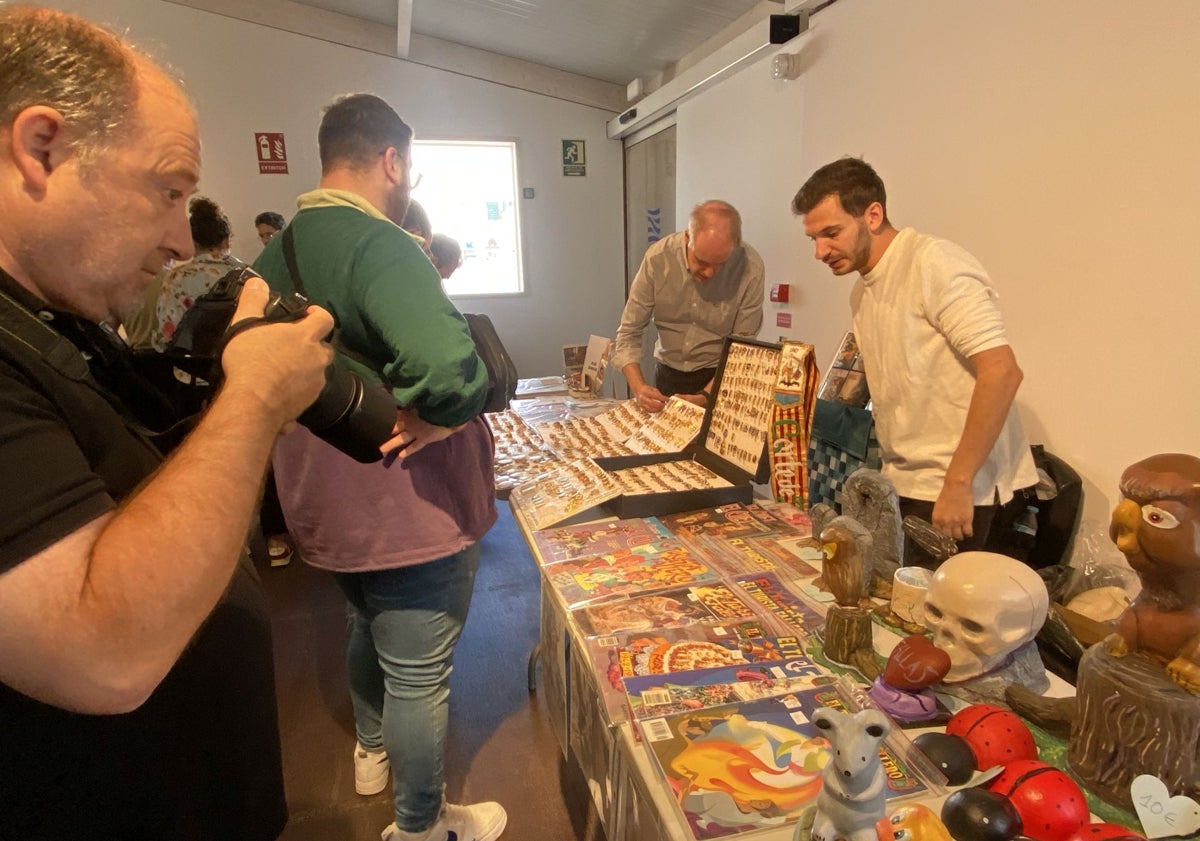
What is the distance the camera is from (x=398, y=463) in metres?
1.11

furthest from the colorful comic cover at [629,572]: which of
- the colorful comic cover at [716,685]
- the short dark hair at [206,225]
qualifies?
the short dark hair at [206,225]

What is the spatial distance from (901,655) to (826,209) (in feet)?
3.33

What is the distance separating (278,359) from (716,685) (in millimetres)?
625

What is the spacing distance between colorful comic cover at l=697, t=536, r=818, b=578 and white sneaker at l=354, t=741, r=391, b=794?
1079 mm

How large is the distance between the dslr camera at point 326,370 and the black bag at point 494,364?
1.05ft

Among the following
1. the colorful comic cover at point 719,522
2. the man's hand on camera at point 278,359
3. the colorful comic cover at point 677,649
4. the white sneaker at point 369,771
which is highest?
the man's hand on camera at point 278,359

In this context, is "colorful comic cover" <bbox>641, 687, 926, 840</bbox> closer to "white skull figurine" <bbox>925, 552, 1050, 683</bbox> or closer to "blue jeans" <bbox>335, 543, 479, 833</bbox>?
"white skull figurine" <bbox>925, 552, 1050, 683</bbox>

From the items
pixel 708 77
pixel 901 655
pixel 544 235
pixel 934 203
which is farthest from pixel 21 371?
pixel 544 235

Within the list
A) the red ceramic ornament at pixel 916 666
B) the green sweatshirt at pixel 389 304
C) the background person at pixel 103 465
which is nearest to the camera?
the background person at pixel 103 465

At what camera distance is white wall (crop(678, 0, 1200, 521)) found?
150 centimetres

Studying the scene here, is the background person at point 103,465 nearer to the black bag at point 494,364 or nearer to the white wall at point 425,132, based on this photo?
the black bag at point 494,364

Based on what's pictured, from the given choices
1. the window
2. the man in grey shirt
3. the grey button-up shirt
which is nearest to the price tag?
the man in grey shirt

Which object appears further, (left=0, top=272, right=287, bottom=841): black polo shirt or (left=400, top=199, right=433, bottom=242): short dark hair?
(left=400, top=199, right=433, bottom=242): short dark hair

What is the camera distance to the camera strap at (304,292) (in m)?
1.04
